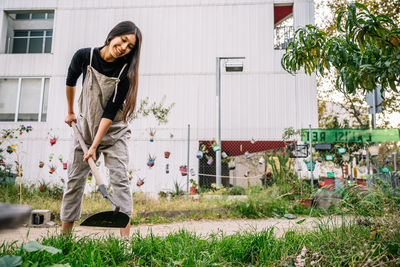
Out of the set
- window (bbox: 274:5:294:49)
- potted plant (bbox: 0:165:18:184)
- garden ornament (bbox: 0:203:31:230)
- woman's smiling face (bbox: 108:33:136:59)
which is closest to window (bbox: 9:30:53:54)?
potted plant (bbox: 0:165:18:184)

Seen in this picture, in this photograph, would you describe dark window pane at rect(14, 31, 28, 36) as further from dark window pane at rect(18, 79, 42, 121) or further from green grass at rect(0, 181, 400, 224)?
green grass at rect(0, 181, 400, 224)

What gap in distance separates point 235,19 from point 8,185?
983 centimetres

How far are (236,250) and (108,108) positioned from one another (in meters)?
1.39

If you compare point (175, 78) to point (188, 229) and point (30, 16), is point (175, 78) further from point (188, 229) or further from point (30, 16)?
point (188, 229)

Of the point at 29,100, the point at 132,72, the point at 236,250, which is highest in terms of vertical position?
the point at 29,100

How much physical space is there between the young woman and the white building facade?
812 centimetres

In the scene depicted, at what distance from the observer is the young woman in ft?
7.46

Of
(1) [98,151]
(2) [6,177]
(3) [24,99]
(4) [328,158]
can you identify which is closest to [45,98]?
(3) [24,99]

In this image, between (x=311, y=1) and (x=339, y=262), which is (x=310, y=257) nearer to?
(x=339, y=262)

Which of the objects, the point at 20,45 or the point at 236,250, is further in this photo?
the point at 20,45

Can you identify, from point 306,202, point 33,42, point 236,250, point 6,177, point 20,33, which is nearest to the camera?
point 236,250

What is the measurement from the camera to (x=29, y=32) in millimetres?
13781

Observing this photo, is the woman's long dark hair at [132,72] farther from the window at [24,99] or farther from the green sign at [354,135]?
the window at [24,99]

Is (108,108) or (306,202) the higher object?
(108,108)
